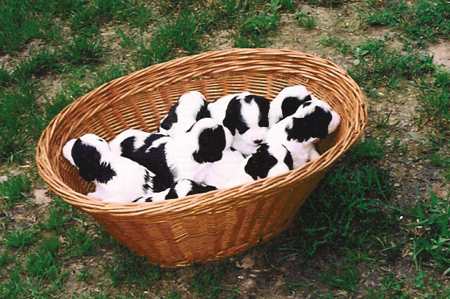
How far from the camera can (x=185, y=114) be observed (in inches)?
113

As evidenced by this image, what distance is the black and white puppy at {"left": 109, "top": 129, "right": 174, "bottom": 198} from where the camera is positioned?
2.70 m

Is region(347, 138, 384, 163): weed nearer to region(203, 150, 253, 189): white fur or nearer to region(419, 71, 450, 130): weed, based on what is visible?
region(419, 71, 450, 130): weed

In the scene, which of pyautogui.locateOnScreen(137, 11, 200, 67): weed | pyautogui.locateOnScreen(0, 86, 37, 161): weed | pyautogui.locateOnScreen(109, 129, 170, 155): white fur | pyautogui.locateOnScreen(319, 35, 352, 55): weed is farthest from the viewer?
pyautogui.locateOnScreen(137, 11, 200, 67): weed

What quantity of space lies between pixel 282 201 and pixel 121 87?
917 millimetres

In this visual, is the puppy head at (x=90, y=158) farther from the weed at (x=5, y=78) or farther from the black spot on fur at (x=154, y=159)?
the weed at (x=5, y=78)

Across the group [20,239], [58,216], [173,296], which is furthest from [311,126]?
[20,239]

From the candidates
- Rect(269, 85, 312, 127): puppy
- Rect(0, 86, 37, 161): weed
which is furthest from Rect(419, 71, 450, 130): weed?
Rect(0, 86, 37, 161): weed

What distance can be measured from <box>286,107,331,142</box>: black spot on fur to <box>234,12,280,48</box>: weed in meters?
1.16

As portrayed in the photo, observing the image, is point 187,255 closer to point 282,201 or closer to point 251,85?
point 282,201

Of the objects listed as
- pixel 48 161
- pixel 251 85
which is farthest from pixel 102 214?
pixel 251 85

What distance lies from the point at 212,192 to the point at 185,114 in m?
0.71

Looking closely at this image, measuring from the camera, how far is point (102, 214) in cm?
229

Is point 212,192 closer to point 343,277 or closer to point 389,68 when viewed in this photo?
point 343,277

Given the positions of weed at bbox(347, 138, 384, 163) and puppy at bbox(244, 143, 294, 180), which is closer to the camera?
puppy at bbox(244, 143, 294, 180)
